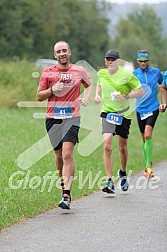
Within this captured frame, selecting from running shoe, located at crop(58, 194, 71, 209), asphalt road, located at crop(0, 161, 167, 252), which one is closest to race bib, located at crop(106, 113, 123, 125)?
asphalt road, located at crop(0, 161, 167, 252)

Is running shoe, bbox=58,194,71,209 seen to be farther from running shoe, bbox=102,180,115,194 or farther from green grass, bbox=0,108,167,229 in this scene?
running shoe, bbox=102,180,115,194

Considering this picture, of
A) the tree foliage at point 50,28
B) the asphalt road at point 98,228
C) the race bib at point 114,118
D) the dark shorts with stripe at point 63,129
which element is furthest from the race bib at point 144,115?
the tree foliage at point 50,28

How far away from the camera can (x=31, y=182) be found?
1231cm

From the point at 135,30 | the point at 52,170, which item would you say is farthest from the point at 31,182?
the point at 135,30

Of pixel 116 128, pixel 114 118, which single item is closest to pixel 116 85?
pixel 114 118

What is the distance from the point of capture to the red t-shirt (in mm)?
10117

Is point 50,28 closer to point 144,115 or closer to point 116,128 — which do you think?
point 144,115

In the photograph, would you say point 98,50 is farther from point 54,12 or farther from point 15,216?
point 15,216

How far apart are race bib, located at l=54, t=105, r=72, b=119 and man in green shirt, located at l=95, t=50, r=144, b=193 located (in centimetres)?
156

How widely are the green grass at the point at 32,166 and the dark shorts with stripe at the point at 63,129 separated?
87 centimetres

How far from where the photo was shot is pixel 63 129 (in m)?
10.2

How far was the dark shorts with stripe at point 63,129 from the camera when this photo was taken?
400 inches

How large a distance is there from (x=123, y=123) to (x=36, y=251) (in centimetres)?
494

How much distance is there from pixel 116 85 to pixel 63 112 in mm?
1825
